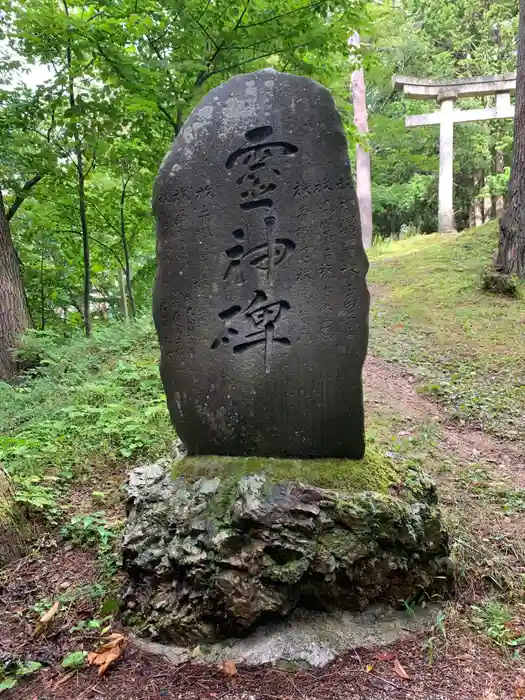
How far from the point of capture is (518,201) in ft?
26.0

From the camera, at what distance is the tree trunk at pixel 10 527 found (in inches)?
115

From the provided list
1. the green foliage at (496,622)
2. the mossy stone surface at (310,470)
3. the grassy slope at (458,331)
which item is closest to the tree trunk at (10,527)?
the mossy stone surface at (310,470)

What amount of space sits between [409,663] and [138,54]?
6.36 meters

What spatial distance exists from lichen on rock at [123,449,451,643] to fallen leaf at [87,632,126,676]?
0.12 m

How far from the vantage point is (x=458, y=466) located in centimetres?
418

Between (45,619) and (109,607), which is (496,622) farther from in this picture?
(45,619)

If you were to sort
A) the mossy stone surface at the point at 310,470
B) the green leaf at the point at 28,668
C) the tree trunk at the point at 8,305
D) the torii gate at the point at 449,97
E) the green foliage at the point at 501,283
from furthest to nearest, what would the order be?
the torii gate at the point at 449,97 → the green foliage at the point at 501,283 → the tree trunk at the point at 8,305 → the mossy stone surface at the point at 310,470 → the green leaf at the point at 28,668

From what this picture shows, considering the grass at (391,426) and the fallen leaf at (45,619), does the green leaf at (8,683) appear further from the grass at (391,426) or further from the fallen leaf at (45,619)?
the grass at (391,426)

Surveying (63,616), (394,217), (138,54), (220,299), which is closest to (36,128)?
(138,54)

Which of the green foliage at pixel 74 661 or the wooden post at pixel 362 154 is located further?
the wooden post at pixel 362 154

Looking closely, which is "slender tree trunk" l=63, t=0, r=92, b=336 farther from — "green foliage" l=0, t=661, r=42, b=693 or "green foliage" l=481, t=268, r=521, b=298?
"green foliage" l=481, t=268, r=521, b=298

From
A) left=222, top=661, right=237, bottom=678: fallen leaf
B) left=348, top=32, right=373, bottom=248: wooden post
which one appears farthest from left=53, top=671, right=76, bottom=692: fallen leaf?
left=348, top=32, right=373, bottom=248: wooden post

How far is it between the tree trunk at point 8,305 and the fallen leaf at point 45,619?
5.09m

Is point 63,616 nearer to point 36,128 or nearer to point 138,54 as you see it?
point 138,54
